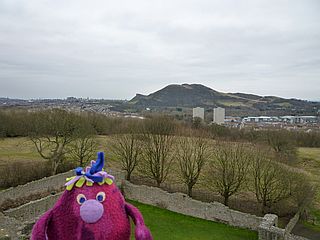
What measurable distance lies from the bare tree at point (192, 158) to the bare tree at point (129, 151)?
12.1 ft

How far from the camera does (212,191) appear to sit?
78.2 ft

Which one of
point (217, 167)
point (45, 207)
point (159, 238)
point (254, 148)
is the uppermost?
point (254, 148)

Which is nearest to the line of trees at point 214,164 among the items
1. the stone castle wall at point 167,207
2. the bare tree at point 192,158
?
the bare tree at point 192,158

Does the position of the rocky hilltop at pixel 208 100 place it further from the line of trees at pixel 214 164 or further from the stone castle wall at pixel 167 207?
the stone castle wall at pixel 167 207

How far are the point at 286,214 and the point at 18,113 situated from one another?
33.9 meters

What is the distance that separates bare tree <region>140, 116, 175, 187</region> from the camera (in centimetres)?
2548

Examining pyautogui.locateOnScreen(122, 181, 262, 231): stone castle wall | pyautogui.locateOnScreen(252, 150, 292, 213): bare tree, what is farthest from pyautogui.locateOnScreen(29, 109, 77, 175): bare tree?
pyautogui.locateOnScreen(252, 150, 292, 213): bare tree

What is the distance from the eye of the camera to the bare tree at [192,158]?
23.6 meters

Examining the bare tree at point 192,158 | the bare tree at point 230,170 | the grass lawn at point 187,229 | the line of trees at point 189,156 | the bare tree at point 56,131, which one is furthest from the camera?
the bare tree at point 56,131

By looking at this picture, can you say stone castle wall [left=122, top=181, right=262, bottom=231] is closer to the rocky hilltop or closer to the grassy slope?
the grassy slope

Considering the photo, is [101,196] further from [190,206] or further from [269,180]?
[269,180]

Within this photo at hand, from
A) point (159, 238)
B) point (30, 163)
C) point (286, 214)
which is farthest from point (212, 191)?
point (30, 163)

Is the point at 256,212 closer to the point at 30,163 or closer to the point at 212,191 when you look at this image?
the point at 212,191

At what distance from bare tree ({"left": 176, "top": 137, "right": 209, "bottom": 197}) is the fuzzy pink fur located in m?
19.6
